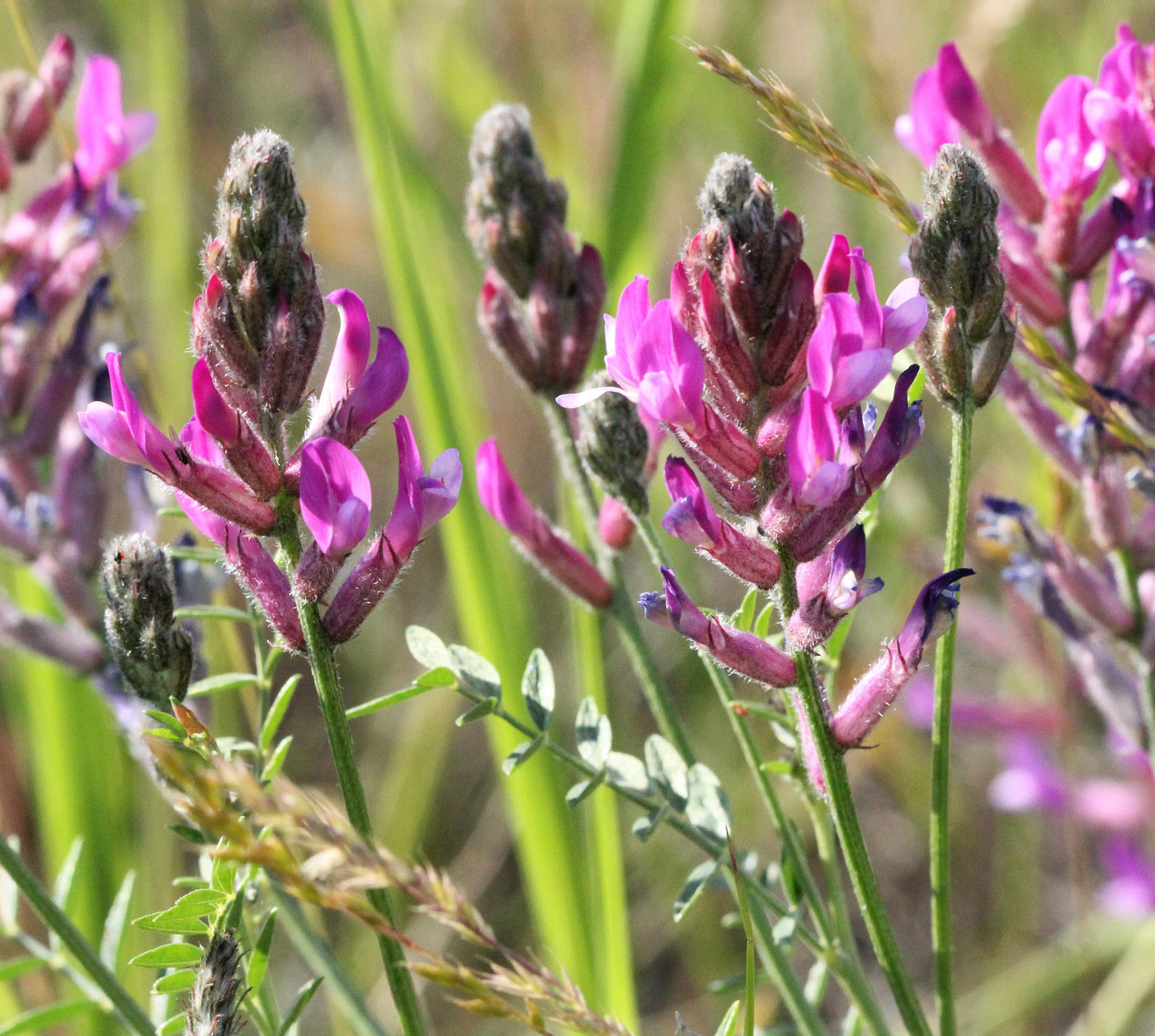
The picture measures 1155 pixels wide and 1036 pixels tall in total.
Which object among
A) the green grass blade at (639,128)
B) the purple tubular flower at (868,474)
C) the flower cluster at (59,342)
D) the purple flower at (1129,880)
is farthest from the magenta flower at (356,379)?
the purple flower at (1129,880)

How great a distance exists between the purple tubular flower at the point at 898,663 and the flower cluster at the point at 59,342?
43.0 inches

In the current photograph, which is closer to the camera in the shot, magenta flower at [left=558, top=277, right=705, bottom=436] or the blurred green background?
magenta flower at [left=558, top=277, right=705, bottom=436]

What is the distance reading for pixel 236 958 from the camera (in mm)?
991

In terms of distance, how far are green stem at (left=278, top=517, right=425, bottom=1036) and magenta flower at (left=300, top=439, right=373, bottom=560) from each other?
0.06 m

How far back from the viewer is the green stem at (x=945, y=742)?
3.73 ft

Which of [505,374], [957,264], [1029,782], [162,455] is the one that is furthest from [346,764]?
[505,374]

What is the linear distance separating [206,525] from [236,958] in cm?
36

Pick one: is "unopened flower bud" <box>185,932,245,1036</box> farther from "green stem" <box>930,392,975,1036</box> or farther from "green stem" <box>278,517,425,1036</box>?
"green stem" <box>930,392,975,1036</box>

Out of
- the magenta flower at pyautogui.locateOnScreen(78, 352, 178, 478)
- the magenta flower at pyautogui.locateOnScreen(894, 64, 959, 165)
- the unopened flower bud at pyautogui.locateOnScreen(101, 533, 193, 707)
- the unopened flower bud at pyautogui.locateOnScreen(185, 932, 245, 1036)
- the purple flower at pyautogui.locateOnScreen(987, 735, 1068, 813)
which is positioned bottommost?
the purple flower at pyautogui.locateOnScreen(987, 735, 1068, 813)

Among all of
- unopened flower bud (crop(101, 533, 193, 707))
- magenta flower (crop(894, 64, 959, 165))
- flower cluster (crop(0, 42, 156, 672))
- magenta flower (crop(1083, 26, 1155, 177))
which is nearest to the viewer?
unopened flower bud (crop(101, 533, 193, 707))

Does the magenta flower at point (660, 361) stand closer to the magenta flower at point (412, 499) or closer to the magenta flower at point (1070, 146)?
the magenta flower at point (412, 499)

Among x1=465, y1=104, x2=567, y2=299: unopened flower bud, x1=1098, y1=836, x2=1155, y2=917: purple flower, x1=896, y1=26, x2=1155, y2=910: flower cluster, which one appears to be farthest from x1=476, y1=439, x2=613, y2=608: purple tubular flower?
x1=1098, y1=836, x2=1155, y2=917: purple flower

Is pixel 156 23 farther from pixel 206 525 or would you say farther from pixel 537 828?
pixel 206 525

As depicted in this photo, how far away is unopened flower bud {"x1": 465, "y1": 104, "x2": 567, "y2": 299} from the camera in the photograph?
1.53 meters
